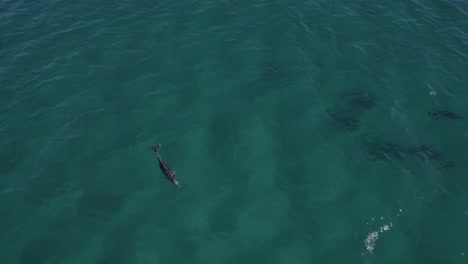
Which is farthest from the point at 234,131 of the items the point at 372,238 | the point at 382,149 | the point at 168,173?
the point at 372,238

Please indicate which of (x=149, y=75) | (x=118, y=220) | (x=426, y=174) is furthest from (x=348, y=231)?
(x=149, y=75)

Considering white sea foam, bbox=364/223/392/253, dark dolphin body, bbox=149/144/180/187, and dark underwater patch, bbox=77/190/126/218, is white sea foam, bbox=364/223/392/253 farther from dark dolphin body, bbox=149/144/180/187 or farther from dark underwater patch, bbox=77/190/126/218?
dark underwater patch, bbox=77/190/126/218

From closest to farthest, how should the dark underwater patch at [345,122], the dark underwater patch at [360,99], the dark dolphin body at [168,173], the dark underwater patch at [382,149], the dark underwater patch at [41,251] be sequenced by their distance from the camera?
the dark underwater patch at [41,251], the dark dolphin body at [168,173], the dark underwater patch at [382,149], the dark underwater patch at [345,122], the dark underwater patch at [360,99]

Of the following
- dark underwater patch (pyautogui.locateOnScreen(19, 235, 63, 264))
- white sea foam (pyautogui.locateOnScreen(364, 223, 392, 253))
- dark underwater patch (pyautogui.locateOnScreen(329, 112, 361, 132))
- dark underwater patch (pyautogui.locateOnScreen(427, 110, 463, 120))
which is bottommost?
white sea foam (pyautogui.locateOnScreen(364, 223, 392, 253))

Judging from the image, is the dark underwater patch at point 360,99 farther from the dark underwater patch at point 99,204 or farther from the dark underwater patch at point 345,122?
the dark underwater patch at point 99,204

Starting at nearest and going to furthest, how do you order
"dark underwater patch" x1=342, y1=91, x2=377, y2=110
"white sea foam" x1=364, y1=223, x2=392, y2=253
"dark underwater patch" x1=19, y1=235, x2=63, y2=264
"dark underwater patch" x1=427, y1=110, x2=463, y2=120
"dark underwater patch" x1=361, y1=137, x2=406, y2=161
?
"dark underwater patch" x1=19, y1=235, x2=63, y2=264 → "white sea foam" x1=364, y1=223, x2=392, y2=253 → "dark underwater patch" x1=361, y1=137, x2=406, y2=161 → "dark underwater patch" x1=427, y1=110, x2=463, y2=120 → "dark underwater patch" x1=342, y1=91, x2=377, y2=110

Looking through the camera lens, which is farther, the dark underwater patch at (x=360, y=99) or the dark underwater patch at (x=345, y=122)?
the dark underwater patch at (x=360, y=99)

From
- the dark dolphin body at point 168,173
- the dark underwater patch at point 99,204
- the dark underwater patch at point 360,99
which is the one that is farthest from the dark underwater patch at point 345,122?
the dark underwater patch at point 99,204

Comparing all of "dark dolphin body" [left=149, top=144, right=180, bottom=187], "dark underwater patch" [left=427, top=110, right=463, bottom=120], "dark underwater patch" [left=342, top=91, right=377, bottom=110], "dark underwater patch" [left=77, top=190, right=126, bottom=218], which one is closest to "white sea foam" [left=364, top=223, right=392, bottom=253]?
"dark underwater patch" [left=342, top=91, right=377, bottom=110]

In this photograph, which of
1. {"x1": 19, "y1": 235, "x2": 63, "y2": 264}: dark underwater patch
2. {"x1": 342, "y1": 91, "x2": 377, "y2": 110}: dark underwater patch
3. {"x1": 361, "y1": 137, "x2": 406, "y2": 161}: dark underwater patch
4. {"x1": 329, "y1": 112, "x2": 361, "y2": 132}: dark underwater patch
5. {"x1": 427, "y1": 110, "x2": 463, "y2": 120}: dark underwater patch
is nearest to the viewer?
{"x1": 19, "y1": 235, "x2": 63, "y2": 264}: dark underwater patch
